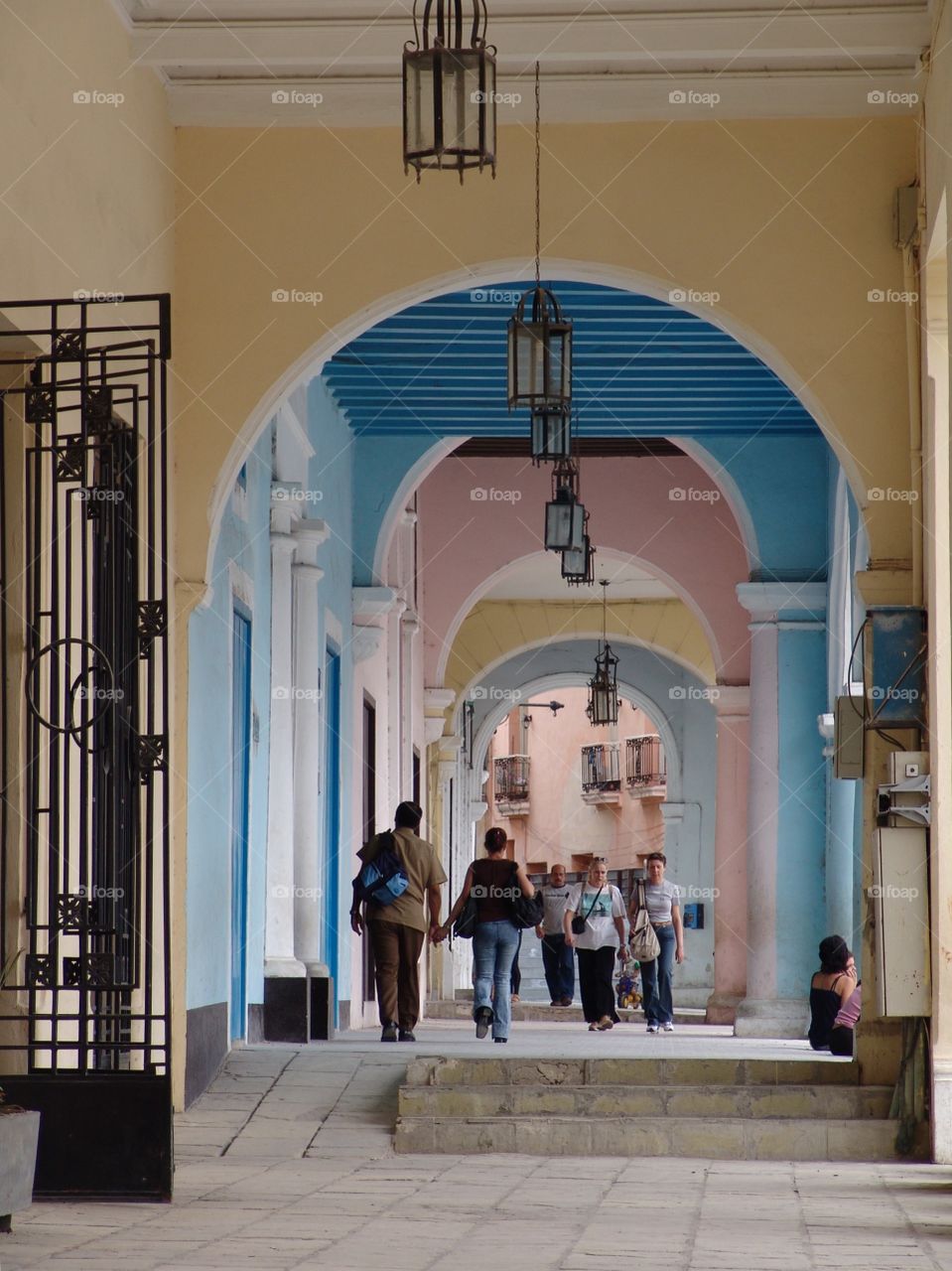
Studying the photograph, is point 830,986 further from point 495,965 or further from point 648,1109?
point 648,1109

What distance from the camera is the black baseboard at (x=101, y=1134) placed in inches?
247

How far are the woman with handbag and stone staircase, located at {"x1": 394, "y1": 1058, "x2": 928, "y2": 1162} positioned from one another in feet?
15.9

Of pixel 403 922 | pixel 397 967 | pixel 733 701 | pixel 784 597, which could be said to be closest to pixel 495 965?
pixel 397 967

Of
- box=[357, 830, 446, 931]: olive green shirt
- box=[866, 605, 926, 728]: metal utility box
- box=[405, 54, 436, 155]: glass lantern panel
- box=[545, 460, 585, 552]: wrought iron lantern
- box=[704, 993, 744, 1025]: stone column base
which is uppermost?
box=[405, 54, 436, 155]: glass lantern panel

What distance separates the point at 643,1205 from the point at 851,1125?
77.8 inches

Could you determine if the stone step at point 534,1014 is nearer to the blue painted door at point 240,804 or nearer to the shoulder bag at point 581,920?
the shoulder bag at point 581,920

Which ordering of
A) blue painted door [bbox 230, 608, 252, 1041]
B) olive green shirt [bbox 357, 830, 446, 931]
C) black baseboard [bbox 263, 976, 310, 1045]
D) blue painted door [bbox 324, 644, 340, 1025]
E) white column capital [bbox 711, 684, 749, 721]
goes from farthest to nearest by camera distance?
white column capital [bbox 711, 684, 749, 721] < blue painted door [bbox 324, 644, 340, 1025] < black baseboard [bbox 263, 976, 310, 1045] < blue painted door [bbox 230, 608, 252, 1041] < olive green shirt [bbox 357, 830, 446, 931]

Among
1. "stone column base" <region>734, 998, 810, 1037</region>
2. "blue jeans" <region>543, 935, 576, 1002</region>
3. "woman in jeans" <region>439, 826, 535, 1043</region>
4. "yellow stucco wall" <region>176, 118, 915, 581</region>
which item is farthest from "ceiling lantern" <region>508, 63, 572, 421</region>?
"blue jeans" <region>543, 935, 576, 1002</region>

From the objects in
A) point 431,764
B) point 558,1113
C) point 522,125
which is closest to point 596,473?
point 431,764

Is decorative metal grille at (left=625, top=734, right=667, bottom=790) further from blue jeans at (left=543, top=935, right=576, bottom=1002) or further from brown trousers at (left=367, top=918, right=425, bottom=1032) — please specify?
brown trousers at (left=367, top=918, right=425, bottom=1032)

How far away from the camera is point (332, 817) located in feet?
47.7

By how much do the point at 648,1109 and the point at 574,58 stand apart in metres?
4.55

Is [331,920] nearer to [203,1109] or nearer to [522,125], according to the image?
[203,1109]

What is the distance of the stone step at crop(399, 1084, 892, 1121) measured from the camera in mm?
8391
